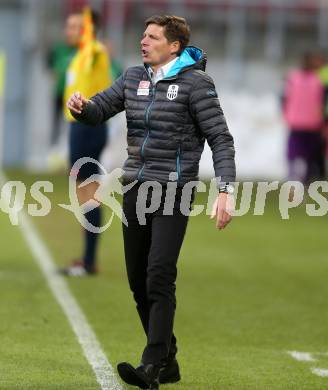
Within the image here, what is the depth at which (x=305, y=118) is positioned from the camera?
1989 cm

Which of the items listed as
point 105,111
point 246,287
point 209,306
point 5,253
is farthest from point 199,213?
point 105,111

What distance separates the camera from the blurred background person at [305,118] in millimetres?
19828

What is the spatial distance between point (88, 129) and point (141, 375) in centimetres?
488

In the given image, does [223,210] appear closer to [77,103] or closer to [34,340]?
[77,103]

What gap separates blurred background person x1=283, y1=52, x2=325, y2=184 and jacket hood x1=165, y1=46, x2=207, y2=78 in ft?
41.3

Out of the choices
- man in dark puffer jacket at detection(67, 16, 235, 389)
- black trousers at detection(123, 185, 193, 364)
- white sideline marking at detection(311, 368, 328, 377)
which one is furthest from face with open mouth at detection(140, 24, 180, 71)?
white sideline marking at detection(311, 368, 328, 377)

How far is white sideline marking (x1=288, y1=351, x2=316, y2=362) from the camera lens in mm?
7963

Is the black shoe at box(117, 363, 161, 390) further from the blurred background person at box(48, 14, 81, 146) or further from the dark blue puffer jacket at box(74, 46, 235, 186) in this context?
the blurred background person at box(48, 14, 81, 146)

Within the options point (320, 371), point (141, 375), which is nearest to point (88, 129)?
point (320, 371)

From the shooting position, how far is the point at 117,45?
27.3 meters

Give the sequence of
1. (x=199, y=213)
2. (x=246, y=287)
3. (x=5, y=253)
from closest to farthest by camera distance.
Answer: (x=246, y=287) → (x=5, y=253) → (x=199, y=213)

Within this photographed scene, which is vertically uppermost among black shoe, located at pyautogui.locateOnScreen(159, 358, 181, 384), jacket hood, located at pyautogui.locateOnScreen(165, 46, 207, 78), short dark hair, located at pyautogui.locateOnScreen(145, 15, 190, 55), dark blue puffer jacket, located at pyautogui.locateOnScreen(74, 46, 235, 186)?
short dark hair, located at pyautogui.locateOnScreen(145, 15, 190, 55)

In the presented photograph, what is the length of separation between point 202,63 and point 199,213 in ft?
37.4

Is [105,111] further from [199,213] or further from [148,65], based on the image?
[199,213]
